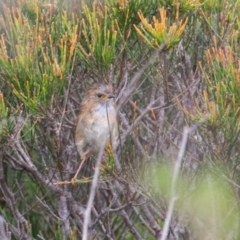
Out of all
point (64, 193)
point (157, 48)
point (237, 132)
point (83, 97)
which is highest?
point (157, 48)

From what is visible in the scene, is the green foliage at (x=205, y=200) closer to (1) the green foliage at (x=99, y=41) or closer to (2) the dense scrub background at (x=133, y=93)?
A: (2) the dense scrub background at (x=133, y=93)

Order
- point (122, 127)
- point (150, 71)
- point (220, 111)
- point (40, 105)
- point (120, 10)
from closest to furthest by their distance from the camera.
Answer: point (220, 111), point (40, 105), point (120, 10), point (150, 71), point (122, 127)

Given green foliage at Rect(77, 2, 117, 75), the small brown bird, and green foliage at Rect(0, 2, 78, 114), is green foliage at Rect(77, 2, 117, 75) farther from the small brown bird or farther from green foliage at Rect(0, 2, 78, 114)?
the small brown bird

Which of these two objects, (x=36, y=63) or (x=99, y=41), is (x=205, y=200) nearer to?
(x=99, y=41)

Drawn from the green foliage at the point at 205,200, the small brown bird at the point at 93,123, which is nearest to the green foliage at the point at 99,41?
the small brown bird at the point at 93,123

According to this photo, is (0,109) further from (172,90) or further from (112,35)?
(172,90)

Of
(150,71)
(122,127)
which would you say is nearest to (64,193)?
(122,127)

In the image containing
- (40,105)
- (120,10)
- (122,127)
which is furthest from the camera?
(122,127)
